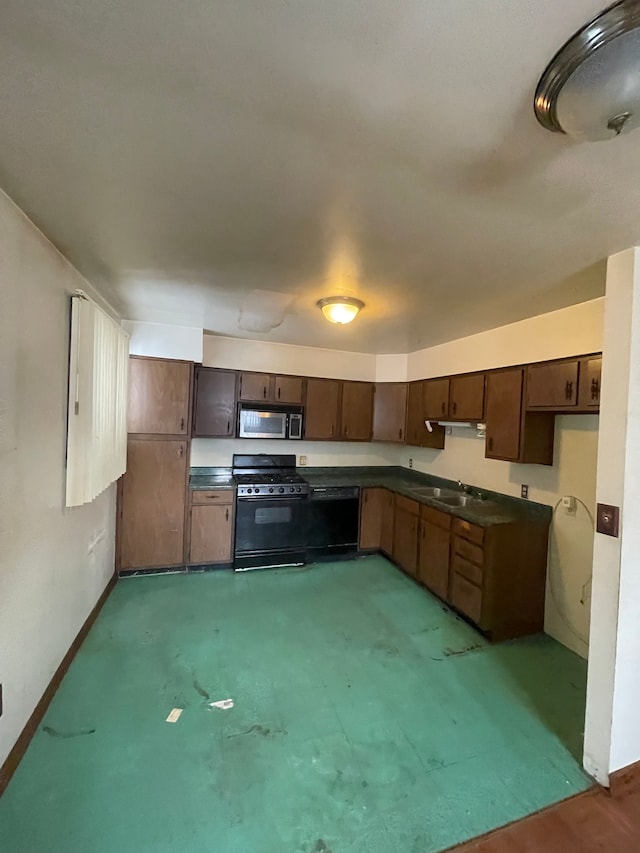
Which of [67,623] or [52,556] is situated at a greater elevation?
[52,556]

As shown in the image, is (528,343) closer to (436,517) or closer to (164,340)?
(436,517)

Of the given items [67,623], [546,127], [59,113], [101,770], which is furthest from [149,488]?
[546,127]

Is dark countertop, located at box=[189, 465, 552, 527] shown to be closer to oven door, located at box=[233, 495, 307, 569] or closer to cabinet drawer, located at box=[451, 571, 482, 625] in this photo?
oven door, located at box=[233, 495, 307, 569]

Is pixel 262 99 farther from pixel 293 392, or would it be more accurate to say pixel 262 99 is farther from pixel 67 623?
pixel 293 392

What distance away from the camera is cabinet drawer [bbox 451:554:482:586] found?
2.85 metres

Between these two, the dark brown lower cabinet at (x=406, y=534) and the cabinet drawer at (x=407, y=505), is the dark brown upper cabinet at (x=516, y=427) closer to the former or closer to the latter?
the cabinet drawer at (x=407, y=505)

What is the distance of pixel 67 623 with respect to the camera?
2262 millimetres

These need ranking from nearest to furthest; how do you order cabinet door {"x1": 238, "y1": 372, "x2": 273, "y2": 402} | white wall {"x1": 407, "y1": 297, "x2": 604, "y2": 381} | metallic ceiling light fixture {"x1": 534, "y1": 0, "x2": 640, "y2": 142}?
1. metallic ceiling light fixture {"x1": 534, "y1": 0, "x2": 640, "y2": 142}
2. white wall {"x1": 407, "y1": 297, "x2": 604, "y2": 381}
3. cabinet door {"x1": 238, "y1": 372, "x2": 273, "y2": 402}

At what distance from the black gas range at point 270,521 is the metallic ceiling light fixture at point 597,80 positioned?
3461 mm

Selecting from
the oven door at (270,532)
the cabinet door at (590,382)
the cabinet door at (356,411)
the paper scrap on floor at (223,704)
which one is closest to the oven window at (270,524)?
the oven door at (270,532)

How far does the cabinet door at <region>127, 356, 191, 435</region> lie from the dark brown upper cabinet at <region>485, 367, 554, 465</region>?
2800 millimetres

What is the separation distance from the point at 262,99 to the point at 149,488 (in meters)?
3.28

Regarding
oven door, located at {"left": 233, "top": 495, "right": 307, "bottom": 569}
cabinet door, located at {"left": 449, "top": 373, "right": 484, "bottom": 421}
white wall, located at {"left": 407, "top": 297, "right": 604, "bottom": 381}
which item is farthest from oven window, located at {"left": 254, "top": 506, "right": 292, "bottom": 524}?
white wall, located at {"left": 407, "top": 297, "right": 604, "bottom": 381}

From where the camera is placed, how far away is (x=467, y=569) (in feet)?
9.75
